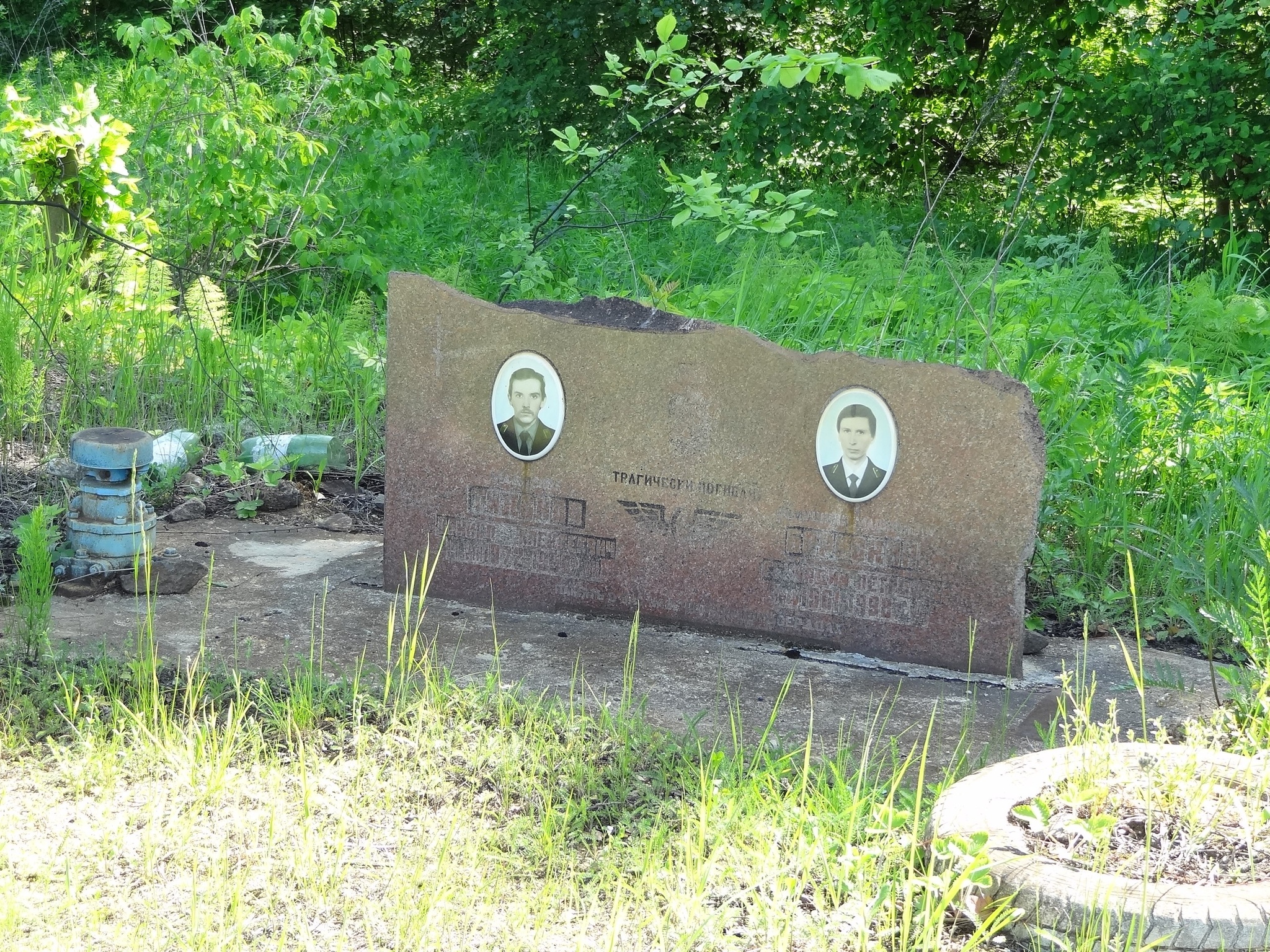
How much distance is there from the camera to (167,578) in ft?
12.4

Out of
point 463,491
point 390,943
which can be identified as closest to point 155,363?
point 463,491

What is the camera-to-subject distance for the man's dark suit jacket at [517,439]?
376 cm

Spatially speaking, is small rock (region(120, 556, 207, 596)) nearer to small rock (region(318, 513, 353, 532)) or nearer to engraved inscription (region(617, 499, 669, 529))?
small rock (region(318, 513, 353, 532))

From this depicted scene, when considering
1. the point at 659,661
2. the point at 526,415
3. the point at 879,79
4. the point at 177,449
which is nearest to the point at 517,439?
the point at 526,415

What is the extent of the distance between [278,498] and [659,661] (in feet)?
6.13

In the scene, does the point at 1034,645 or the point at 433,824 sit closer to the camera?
the point at 433,824

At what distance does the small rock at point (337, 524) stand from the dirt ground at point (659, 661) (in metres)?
0.52

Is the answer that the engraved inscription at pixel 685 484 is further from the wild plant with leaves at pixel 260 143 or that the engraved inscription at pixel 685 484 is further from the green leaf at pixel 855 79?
the wild plant with leaves at pixel 260 143

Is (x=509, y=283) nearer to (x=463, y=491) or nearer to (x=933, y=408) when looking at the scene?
(x=463, y=491)

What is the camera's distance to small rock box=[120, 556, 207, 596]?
148 inches

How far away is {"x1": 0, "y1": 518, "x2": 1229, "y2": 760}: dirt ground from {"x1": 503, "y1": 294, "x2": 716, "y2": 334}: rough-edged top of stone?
84cm

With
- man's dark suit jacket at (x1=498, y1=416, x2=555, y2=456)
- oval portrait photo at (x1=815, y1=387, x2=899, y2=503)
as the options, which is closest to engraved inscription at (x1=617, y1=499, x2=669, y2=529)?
man's dark suit jacket at (x1=498, y1=416, x2=555, y2=456)

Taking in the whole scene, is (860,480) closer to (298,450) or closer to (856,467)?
(856,467)

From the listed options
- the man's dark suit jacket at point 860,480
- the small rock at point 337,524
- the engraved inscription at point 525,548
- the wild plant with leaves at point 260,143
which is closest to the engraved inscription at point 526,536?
the engraved inscription at point 525,548
